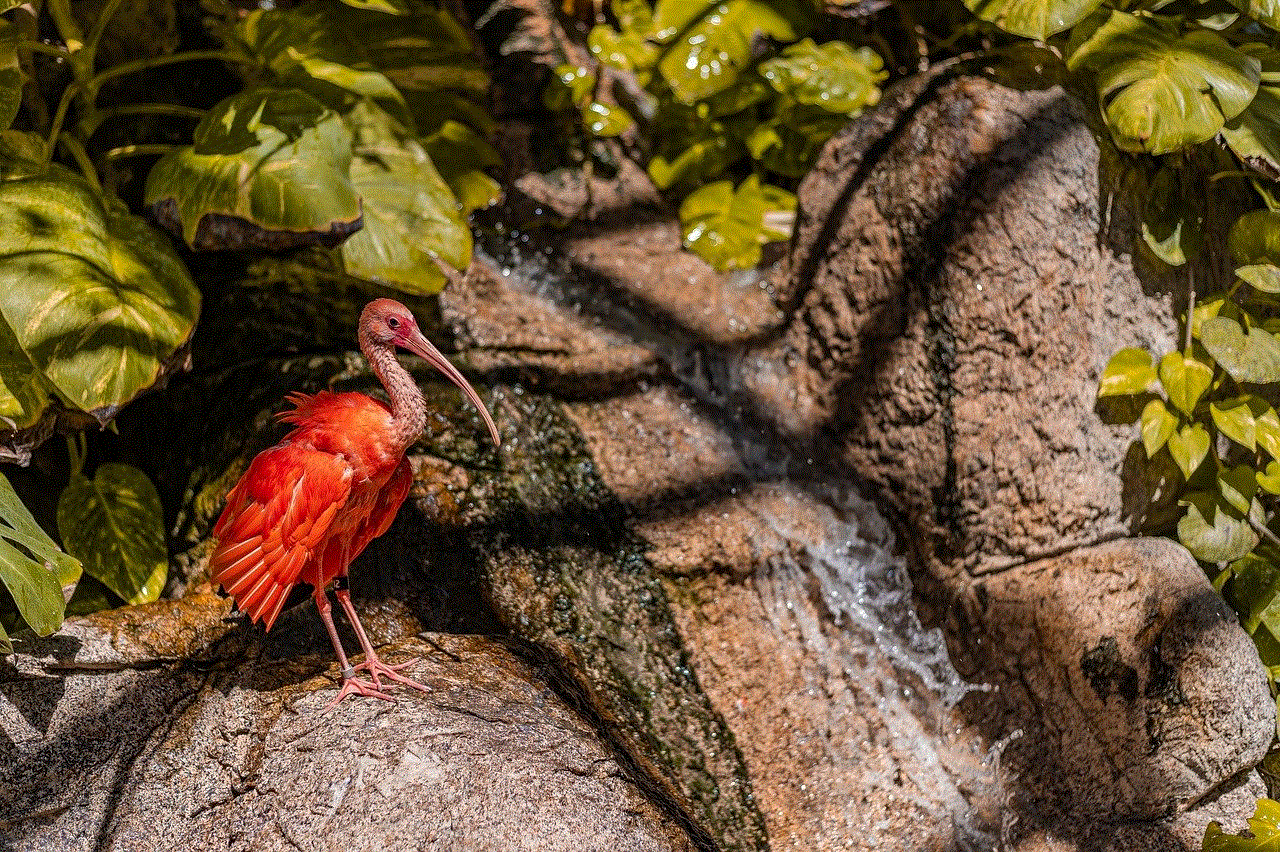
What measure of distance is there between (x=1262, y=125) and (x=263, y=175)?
334 cm

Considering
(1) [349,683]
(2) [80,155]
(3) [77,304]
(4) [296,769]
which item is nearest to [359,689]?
(1) [349,683]

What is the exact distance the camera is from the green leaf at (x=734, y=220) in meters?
4.87

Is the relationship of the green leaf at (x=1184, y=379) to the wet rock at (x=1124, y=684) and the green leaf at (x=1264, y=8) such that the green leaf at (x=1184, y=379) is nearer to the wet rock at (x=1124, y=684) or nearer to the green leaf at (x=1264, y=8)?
the wet rock at (x=1124, y=684)

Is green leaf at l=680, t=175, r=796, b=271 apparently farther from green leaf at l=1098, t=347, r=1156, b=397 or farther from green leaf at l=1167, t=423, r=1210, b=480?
green leaf at l=1167, t=423, r=1210, b=480

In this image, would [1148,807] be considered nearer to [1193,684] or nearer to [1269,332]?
[1193,684]

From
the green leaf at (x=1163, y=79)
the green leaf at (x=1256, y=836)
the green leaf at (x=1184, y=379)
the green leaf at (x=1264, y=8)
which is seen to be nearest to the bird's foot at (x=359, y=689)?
the green leaf at (x=1256, y=836)

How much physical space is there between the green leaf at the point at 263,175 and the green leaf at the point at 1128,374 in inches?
101

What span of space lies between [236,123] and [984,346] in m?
2.66

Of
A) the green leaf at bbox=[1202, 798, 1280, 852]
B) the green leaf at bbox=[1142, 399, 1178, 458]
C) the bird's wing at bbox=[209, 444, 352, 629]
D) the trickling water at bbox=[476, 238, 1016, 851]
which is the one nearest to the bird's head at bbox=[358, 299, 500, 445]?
the bird's wing at bbox=[209, 444, 352, 629]

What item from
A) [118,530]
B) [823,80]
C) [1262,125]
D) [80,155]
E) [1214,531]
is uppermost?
[1262,125]

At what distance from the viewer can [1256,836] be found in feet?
10.4

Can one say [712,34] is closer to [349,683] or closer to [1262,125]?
[1262,125]

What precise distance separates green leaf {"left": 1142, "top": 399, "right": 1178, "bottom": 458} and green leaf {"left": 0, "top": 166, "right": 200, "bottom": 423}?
3124 millimetres

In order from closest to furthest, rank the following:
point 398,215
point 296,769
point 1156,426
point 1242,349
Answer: point 296,769, point 1242,349, point 1156,426, point 398,215
